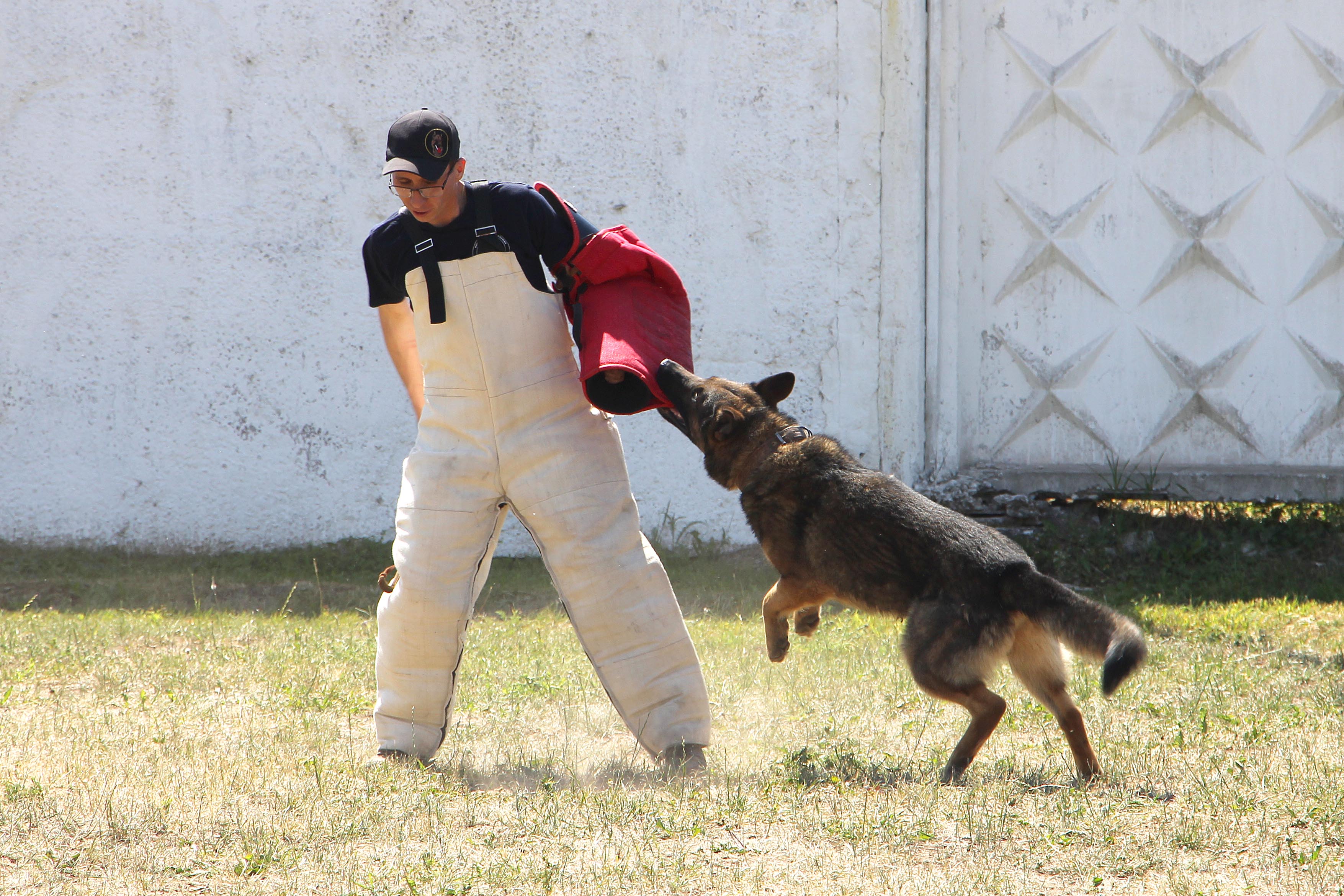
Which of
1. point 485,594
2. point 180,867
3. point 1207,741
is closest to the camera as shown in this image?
point 180,867

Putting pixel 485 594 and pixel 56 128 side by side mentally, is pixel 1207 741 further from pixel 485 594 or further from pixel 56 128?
pixel 56 128

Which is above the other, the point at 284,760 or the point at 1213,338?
the point at 1213,338

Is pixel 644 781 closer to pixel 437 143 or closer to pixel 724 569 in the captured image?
pixel 437 143

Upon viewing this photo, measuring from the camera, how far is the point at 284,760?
4.02 metres

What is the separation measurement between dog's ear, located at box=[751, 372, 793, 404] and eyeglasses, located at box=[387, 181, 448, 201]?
54.8 inches

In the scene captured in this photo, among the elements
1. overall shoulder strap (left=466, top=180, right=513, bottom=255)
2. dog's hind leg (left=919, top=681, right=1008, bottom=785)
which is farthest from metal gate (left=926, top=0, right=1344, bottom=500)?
overall shoulder strap (left=466, top=180, right=513, bottom=255)

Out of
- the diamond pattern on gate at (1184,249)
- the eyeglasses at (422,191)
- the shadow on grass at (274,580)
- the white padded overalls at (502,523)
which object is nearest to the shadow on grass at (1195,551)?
the diamond pattern on gate at (1184,249)

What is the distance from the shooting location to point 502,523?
4008 mm

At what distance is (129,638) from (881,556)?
4.08 meters

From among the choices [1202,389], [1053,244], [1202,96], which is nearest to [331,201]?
[1053,244]

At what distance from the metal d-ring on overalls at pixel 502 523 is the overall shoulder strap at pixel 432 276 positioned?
0.01 metres

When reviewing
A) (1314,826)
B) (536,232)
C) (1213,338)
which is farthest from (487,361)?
(1213,338)

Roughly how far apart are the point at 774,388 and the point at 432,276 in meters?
1.39

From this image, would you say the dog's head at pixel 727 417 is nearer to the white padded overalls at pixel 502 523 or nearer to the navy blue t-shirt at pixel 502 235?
the white padded overalls at pixel 502 523
